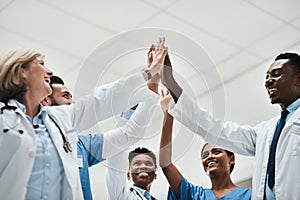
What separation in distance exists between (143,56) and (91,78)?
0.25 meters

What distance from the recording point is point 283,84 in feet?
7.56

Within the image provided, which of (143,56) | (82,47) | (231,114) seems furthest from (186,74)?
(231,114)

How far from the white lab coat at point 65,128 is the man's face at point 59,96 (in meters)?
0.42

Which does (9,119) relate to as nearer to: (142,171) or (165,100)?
(165,100)

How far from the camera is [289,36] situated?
3.35 meters

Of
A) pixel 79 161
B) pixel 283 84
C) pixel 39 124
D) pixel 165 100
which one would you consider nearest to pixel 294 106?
pixel 283 84

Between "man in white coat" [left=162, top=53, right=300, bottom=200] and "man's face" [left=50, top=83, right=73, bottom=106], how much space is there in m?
0.44

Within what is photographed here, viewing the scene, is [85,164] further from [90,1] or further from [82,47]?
[82,47]

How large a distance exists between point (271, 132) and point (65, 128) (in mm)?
833

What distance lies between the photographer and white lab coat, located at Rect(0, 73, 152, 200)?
165 cm

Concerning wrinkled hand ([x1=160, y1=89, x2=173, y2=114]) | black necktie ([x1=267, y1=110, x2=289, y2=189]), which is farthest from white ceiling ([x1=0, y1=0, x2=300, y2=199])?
black necktie ([x1=267, y1=110, x2=289, y2=189])

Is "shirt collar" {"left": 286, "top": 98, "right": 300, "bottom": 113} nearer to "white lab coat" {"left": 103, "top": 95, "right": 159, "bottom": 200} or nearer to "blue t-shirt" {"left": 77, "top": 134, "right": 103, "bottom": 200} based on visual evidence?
"white lab coat" {"left": 103, "top": 95, "right": 159, "bottom": 200}

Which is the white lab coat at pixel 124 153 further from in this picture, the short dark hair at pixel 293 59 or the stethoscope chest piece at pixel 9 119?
the short dark hair at pixel 293 59

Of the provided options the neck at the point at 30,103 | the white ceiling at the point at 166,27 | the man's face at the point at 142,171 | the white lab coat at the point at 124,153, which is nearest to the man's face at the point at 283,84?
the white ceiling at the point at 166,27
